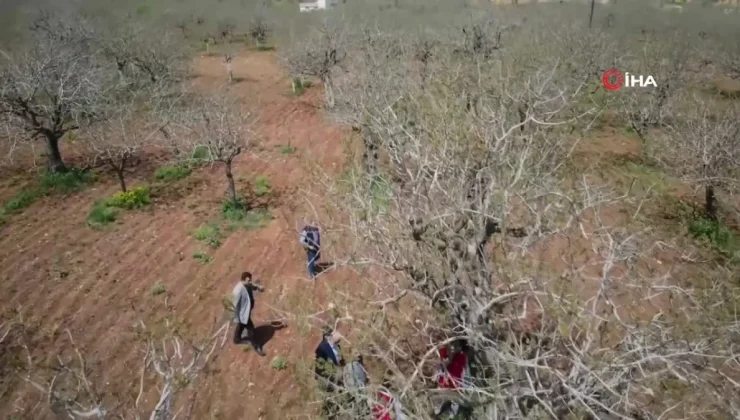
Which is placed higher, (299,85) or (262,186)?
(299,85)

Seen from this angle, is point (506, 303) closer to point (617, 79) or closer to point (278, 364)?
point (278, 364)

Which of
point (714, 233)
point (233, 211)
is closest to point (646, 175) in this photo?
point (714, 233)

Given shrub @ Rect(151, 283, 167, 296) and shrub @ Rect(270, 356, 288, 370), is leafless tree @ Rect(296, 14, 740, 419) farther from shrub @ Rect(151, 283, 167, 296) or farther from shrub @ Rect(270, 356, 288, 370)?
shrub @ Rect(151, 283, 167, 296)

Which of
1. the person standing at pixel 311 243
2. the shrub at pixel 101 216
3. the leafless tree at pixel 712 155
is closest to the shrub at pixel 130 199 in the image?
the shrub at pixel 101 216

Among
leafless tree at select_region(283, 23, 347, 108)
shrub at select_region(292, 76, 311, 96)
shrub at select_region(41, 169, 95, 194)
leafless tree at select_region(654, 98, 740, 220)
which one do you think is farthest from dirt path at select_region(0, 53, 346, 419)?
shrub at select_region(292, 76, 311, 96)

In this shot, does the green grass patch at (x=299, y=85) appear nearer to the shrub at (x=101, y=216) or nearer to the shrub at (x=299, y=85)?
the shrub at (x=299, y=85)

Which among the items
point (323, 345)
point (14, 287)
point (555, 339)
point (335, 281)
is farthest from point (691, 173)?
point (14, 287)

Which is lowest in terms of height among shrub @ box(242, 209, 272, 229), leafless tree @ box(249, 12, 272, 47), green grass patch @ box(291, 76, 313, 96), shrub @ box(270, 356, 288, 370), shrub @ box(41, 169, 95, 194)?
shrub @ box(270, 356, 288, 370)
